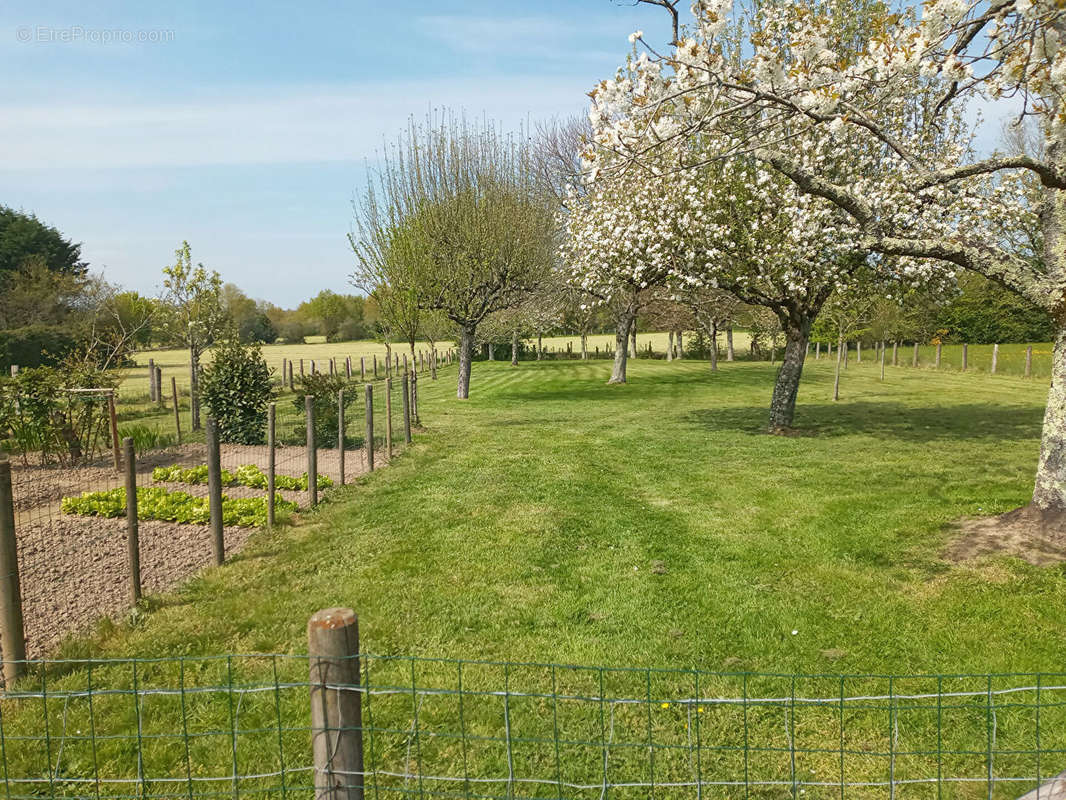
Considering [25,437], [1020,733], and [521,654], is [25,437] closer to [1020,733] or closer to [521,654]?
[521,654]

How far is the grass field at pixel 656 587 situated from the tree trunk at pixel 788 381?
117 inches

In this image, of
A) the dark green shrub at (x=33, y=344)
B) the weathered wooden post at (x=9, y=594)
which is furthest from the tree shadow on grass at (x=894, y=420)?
the dark green shrub at (x=33, y=344)

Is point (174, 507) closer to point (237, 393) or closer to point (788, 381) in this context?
point (237, 393)

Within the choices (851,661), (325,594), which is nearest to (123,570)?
(325,594)

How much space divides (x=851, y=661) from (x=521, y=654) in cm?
263

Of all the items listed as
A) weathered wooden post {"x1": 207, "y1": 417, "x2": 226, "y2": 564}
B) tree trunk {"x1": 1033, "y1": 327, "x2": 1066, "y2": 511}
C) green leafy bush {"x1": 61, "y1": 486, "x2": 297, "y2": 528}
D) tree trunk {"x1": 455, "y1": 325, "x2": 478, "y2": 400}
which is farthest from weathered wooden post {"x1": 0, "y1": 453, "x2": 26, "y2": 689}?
tree trunk {"x1": 455, "y1": 325, "x2": 478, "y2": 400}

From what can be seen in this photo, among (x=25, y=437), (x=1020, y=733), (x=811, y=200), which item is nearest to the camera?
(x=1020, y=733)

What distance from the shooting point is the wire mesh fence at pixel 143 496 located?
282 inches

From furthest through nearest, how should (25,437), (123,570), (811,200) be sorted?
(811,200) < (25,437) < (123,570)

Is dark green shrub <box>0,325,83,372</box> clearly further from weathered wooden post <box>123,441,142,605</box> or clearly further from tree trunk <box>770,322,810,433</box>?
weathered wooden post <box>123,441,142,605</box>

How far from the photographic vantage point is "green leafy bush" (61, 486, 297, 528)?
9.59 meters

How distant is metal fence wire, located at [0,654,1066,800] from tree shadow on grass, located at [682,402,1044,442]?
13328mm

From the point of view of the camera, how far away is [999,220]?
14977 millimetres

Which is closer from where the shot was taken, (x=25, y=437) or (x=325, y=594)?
(x=325, y=594)
